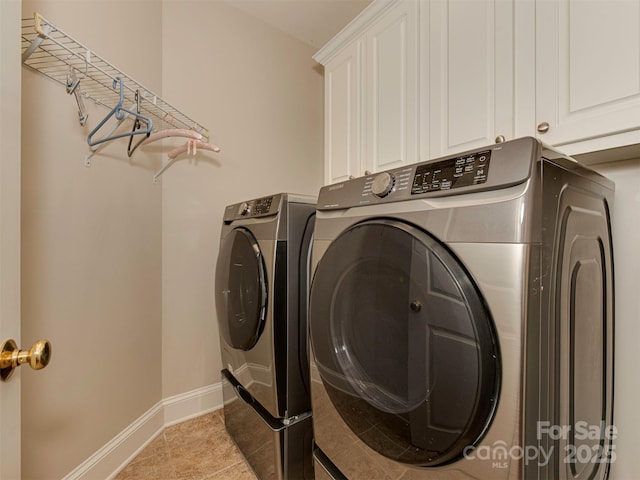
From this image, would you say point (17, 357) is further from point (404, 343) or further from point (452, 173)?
point (452, 173)

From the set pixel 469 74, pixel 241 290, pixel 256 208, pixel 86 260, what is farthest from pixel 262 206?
pixel 469 74

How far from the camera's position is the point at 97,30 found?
138cm

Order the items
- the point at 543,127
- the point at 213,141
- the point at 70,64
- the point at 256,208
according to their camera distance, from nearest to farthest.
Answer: the point at 543,127 < the point at 70,64 < the point at 256,208 < the point at 213,141

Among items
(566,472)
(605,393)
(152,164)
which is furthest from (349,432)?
(152,164)

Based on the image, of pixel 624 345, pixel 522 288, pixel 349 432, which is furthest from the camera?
pixel 624 345

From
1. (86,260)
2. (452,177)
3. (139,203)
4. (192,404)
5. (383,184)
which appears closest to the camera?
(452,177)

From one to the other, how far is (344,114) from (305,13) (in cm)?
94

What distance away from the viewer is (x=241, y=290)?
1.43 meters

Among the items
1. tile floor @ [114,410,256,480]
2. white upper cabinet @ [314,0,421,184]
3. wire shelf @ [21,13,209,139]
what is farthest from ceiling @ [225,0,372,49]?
tile floor @ [114,410,256,480]

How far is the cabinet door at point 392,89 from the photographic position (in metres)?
1.45

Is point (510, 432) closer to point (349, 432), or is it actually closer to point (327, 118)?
point (349, 432)

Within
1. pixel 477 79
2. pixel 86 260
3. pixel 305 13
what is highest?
pixel 305 13

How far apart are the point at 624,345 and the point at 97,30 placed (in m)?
2.50

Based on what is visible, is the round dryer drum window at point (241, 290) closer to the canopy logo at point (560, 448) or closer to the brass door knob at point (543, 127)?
the canopy logo at point (560, 448)
